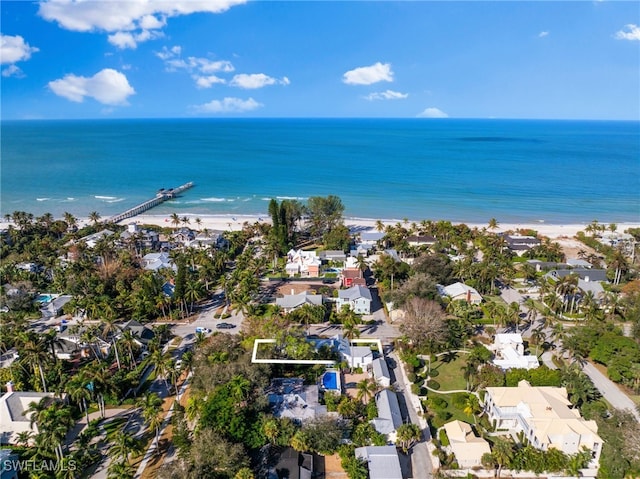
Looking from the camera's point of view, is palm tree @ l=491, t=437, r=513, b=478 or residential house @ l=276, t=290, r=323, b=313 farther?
residential house @ l=276, t=290, r=323, b=313

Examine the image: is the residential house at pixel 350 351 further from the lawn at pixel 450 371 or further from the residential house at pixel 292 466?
the residential house at pixel 292 466

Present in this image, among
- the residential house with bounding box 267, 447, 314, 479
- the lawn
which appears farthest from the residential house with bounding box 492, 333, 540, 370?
the residential house with bounding box 267, 447, 314, 479

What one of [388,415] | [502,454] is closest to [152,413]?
[388,415]

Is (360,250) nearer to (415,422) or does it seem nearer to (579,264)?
(579,264)

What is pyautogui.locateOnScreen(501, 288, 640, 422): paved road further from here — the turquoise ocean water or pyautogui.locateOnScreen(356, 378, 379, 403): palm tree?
the turquoise ocean water

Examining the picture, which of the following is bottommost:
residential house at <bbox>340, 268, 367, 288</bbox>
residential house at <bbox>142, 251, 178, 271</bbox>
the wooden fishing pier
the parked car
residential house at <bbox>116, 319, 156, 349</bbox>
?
the parked car

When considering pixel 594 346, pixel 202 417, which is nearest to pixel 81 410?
pixel 202 417

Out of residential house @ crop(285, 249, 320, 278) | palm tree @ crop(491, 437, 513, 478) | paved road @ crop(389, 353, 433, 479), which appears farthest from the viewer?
residential house @ crop(285, 249, 320, 278)
